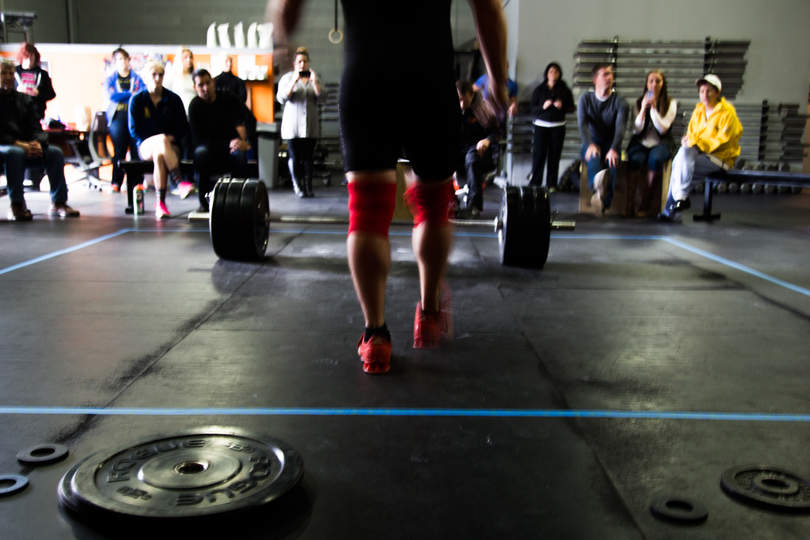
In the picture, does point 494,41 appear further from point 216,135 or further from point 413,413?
point 216,135

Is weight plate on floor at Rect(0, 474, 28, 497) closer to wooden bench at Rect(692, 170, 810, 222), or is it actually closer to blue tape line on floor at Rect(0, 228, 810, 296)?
blue tape line on floor at Rect(0, 228, 810, 296)

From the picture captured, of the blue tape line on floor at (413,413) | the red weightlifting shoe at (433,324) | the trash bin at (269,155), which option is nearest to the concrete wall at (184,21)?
the trash bin at (269,155)

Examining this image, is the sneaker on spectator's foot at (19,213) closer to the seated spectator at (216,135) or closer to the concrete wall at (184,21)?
the seated spectator at (216,135)

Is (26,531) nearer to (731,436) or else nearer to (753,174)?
(731,436)

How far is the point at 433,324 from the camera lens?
1.95 m

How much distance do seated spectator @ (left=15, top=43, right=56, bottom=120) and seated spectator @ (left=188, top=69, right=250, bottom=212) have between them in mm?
2589

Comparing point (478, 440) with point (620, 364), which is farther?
point (620, 364)

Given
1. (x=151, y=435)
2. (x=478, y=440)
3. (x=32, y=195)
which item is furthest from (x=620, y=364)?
(x=32, y=195)

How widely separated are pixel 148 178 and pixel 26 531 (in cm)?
771

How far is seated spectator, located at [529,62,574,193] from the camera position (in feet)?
23.0

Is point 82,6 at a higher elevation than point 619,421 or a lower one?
higher

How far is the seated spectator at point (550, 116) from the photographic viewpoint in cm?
701

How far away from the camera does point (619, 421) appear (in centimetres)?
149

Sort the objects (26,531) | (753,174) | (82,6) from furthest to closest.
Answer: (82,6)
(753,174)
(26,531)
